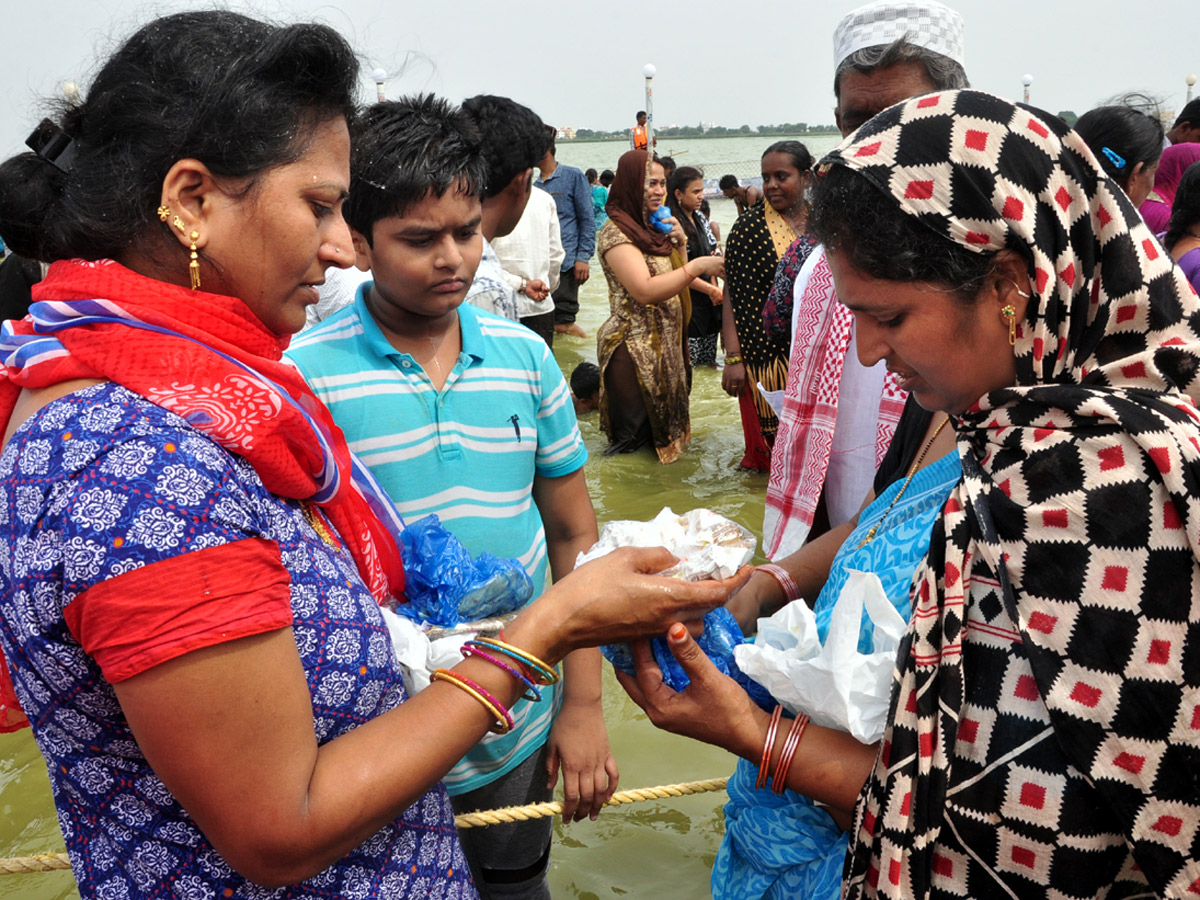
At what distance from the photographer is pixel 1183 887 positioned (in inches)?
48.8

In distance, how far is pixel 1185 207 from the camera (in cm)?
407

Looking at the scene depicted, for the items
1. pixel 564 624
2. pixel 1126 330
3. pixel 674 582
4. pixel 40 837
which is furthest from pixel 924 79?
pixel 40 837

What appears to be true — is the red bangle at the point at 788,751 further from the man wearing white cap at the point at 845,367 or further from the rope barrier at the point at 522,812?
the man wearing white cap at the point at 845,367

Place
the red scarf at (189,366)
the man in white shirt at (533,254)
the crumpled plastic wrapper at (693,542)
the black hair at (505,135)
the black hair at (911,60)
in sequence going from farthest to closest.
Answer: the man in white shirt at (533,254), the black hair at (505,135), the black hair at (911,60), the crumpled plastic wrapper at (693,542), the red scarf at (189,366)

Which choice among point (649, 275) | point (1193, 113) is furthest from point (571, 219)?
point (1193, 113)

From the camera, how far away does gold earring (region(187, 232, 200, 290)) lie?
1259 mm

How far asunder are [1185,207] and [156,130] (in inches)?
179

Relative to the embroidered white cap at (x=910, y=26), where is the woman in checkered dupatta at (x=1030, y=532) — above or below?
below

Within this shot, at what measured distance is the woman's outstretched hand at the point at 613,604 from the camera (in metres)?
1.43

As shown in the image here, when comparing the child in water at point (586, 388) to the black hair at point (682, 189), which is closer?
the child in water at point (586, 388)

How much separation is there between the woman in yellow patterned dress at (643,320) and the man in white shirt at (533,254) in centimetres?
46

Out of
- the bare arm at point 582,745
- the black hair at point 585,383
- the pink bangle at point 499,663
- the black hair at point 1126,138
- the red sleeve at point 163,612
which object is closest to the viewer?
the red sleeve at point 163,612

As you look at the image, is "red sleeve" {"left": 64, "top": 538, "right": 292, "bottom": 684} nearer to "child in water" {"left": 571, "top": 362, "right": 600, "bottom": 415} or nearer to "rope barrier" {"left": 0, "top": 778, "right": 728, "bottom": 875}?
"rope barrier" {"left": 0, "top": 778, "right": 728, "bottom": 875}

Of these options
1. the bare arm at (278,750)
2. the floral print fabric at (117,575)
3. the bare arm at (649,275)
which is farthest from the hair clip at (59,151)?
the bare arm at (649,275)
